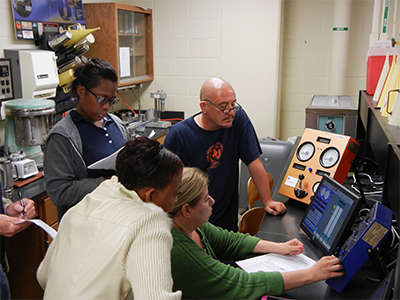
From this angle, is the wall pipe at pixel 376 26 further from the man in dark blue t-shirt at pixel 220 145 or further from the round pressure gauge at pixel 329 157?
the man in dark blue t-shirt at pixel 220 145

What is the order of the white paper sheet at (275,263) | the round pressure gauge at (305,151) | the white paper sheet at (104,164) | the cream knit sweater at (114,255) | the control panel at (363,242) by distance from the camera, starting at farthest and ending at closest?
the round pressure gauge at (305,151), the white paper sheet at (104,164), the white paper sheet at (275,263), the control panel at (363,242), the cream knit sweater at (114,255)

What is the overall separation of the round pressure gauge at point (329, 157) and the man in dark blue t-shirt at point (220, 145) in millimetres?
330

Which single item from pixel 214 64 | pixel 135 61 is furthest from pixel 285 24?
pixel 135 61

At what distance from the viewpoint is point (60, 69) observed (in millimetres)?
3158

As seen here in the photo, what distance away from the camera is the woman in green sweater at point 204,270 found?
131 centimetres

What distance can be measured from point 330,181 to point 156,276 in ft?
3.87

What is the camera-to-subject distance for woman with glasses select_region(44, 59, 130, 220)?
176 cm

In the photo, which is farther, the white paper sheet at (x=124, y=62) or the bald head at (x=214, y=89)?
the white paper sheet at (x=124, y=62)

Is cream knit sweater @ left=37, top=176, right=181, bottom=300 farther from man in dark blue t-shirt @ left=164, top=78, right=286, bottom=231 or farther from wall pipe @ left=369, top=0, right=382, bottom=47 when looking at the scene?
wall pipe @ left=369, top=0, right=382, bottom=47

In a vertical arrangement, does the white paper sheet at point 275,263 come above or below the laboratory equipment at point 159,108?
below

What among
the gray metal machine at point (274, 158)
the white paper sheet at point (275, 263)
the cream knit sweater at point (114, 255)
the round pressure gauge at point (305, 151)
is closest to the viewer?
the cream knit sweater at point (114, 255)

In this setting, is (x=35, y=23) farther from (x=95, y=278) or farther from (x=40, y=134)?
(x=95, y=278)

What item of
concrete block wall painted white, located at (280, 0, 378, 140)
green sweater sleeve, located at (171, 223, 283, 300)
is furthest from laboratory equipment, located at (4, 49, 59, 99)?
concrete block wall painted white, located at (280, 0, 378, 140)

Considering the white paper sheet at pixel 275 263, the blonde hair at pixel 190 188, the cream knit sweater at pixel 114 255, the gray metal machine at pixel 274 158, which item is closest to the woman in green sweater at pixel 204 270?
the blonde hair at pixel 190 188
